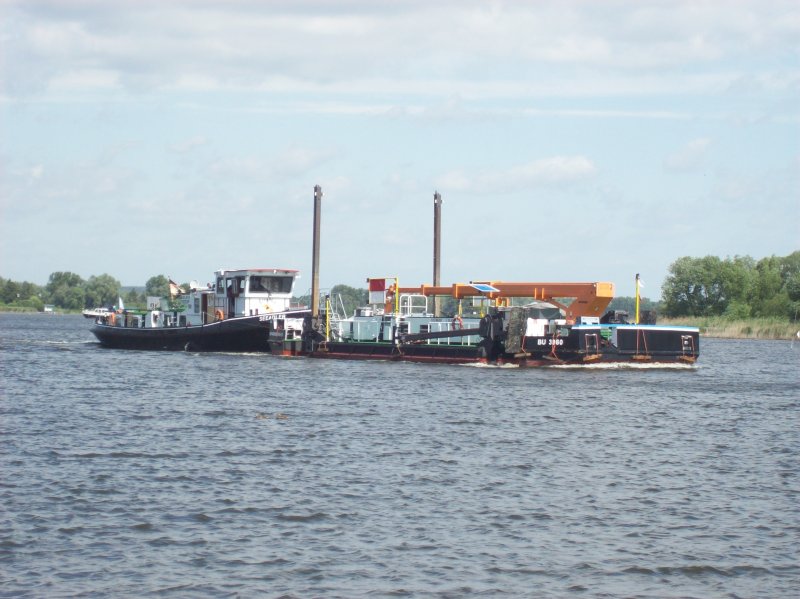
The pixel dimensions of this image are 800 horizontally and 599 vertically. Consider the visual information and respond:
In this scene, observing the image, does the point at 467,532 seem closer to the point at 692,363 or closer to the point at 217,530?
the point at 217,530

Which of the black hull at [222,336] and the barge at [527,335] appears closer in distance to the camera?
the barge at [527,335]

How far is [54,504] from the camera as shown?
21719 millimetres

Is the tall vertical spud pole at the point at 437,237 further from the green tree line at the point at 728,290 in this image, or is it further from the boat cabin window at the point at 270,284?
the green tree line at the point at 728,290

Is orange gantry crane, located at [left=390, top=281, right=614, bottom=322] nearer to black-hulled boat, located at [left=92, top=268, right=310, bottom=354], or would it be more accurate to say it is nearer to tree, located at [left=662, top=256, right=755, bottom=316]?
black-hulled boat, located at [left=92, top=268, right=310, bottom=354]

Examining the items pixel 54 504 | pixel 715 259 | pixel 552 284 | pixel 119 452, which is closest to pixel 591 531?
pixel 54 504

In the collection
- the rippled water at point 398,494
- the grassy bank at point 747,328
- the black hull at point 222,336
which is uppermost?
the grassy bank at point 747,328

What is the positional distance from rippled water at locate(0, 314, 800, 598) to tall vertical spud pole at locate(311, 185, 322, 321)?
76.2 ft

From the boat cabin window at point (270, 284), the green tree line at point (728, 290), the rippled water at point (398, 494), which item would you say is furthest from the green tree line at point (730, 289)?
the rippled water at point (398, 494)

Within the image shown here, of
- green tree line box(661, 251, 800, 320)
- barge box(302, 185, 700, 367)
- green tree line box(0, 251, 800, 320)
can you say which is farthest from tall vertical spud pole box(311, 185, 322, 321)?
green tree line box(661, 251, 800, 320)

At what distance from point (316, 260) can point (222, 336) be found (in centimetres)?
764

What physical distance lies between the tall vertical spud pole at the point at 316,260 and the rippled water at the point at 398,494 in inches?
914

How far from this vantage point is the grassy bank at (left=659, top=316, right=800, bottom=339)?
119500 millimetres

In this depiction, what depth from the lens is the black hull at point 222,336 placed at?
67812 millimetres

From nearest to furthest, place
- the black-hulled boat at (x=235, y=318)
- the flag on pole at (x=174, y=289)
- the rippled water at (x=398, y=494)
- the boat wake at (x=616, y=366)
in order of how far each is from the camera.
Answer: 1. the rippled water at (x=398, y=494)
2. the boat wake at (x=616, y=366)
3. the black-hulled boat at (x=235, y=318)
4. the flag on pole at (x=174, y=289)
